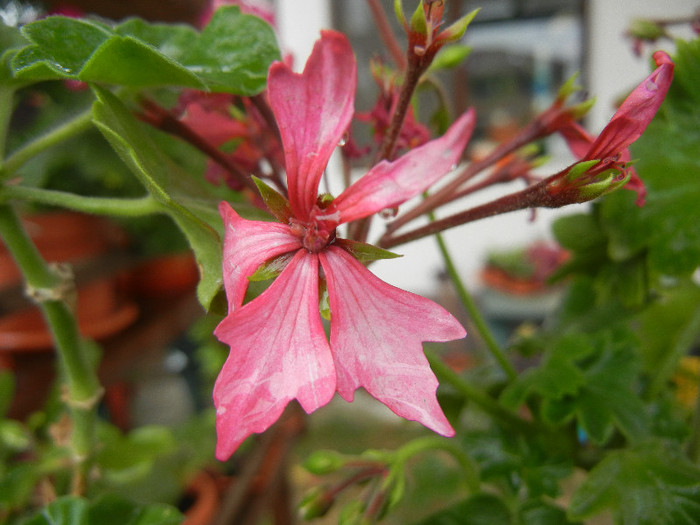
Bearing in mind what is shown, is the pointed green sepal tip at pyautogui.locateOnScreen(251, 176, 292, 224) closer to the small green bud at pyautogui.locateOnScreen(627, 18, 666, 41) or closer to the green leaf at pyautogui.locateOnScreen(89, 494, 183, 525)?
the green leaf at pyautogui.locateOnScreen(89, 494, 183, 525)

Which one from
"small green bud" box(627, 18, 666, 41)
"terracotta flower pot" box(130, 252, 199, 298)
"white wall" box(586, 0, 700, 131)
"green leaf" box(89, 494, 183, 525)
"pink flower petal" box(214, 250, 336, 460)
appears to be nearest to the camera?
"pink flower petal" box(214, 250, 336, 460)

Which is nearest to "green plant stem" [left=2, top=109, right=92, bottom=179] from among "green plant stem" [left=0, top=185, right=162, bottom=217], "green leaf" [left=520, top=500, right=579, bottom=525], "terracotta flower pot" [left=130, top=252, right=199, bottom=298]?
"green plant stem" [left=0, top=185, right=162, bottom=217]

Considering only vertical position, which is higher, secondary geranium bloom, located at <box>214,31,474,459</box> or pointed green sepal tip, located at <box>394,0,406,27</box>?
pointed green sepal tip, located at <box>394,0,406,27</box>

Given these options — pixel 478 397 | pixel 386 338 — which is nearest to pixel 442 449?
pixel 478 397

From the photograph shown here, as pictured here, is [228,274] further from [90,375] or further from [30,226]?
[30,226]

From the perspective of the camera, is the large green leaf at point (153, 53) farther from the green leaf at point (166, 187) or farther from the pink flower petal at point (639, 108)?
the pink flower petal at point (639, 108)

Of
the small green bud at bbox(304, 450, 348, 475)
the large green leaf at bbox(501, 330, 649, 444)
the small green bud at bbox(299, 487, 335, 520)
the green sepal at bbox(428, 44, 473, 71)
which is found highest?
the green sepal at bbox(428, 44, 473, 71)

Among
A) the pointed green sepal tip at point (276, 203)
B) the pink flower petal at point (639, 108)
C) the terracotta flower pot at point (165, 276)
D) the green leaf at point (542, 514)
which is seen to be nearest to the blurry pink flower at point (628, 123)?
the pink flower petal at point (639, 108)

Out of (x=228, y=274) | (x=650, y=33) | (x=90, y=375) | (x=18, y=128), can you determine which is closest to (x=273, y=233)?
(x=228, y=274)
